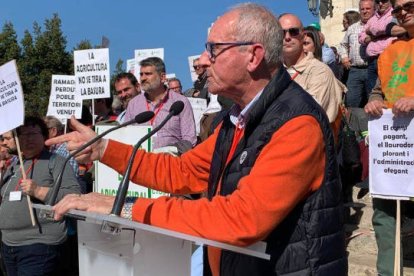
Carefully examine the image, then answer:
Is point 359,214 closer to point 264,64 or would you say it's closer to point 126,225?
point 264,64

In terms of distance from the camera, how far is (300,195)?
206 cm

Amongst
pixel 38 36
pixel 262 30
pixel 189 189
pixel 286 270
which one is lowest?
pixel 286 270

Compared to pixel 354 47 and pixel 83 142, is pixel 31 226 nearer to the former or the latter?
pixel 83 142

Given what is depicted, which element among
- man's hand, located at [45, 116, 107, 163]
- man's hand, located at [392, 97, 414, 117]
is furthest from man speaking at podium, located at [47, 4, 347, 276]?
man's hand, located at [392, 97, 414, 117]

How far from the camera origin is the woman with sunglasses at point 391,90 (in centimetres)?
420

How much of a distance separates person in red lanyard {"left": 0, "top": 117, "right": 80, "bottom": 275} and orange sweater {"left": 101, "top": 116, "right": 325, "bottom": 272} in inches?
129

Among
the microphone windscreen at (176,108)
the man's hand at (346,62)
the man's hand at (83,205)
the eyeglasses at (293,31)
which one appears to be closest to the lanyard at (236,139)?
the microphone windscreen at (176,108)

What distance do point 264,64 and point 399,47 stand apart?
243 centimetres

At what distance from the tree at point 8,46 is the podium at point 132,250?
125 feet

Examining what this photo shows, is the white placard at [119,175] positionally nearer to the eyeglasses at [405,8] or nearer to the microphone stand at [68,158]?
the eyeglasses at [405,8]

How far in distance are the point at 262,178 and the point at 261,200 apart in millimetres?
79

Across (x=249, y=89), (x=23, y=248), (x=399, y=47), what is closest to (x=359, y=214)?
(x=399, y=47)

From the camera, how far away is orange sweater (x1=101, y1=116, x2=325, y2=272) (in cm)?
195

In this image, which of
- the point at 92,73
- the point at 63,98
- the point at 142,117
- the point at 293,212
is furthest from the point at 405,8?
the point at 63,98
